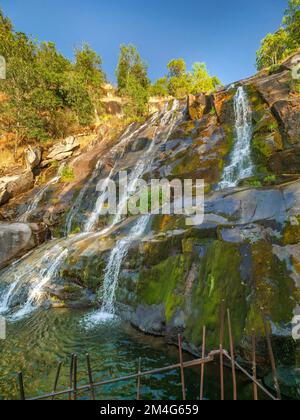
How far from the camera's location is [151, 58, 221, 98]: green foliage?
4595 centimetres

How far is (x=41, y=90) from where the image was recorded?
30938mm

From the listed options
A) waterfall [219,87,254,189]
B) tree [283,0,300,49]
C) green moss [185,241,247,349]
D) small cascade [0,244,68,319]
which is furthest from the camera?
tree [283,0,300,49]

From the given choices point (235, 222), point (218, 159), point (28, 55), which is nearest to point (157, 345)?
point (235, 222)

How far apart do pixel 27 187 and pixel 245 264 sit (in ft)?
77.4

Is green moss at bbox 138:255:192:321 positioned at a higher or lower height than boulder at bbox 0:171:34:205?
lower

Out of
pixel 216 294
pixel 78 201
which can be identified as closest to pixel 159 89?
pixel 78 201

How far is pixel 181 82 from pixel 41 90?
82.7 feet

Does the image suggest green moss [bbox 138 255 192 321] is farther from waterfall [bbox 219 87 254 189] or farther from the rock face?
the rock face

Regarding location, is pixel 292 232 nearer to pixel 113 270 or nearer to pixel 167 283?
pixel 167 283

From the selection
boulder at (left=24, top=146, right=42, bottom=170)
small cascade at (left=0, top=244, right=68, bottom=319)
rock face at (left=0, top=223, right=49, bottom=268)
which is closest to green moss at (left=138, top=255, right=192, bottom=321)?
small cascade at (left=0, top=244, right=68, bottom=319)

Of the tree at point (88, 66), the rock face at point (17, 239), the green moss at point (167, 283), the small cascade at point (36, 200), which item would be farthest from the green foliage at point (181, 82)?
the green moss at point (167, 283)

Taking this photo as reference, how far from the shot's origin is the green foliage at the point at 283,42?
38.5 meters

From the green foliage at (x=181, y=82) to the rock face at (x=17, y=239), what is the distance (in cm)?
3376

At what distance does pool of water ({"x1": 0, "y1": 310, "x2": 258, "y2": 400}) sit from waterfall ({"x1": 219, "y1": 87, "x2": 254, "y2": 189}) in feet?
28.7
